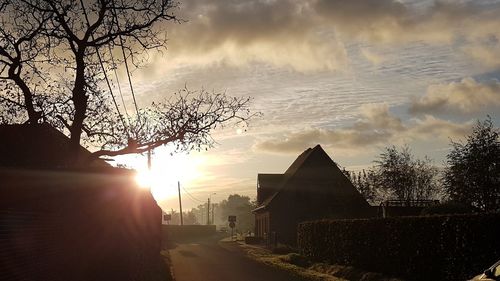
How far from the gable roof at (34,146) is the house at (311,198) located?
99.1 ft

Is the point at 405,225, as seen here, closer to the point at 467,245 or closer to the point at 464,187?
the point at 467,245

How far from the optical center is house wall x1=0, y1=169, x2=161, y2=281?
23.4ft

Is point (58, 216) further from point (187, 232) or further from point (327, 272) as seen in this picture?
point (187, 232)

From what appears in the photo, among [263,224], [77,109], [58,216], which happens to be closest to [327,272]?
[77,109]

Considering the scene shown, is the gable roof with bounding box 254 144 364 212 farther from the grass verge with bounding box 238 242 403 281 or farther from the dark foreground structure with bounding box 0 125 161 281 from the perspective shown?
the dark foreground structure with bounding box 0 125 161 281

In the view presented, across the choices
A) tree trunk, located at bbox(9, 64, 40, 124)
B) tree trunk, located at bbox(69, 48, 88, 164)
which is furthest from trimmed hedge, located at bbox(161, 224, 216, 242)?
tree trunk, located at bbox(69, 48, 88, 164)

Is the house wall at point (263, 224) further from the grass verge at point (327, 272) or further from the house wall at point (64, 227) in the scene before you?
the house wall at point (64, 227)

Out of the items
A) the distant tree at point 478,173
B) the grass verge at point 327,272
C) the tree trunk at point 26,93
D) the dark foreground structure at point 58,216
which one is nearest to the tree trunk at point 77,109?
the dark foreground structure at point 58,216

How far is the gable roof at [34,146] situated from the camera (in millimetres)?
15133

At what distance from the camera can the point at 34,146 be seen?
17.0m

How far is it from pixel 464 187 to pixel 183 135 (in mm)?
26971

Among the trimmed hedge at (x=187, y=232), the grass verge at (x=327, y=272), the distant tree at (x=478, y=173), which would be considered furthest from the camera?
the trimmed hedge at (x=187, y=232)

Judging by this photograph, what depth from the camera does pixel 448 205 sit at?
28062mm

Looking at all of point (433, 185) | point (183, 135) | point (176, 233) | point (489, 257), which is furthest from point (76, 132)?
point (176, 233)
